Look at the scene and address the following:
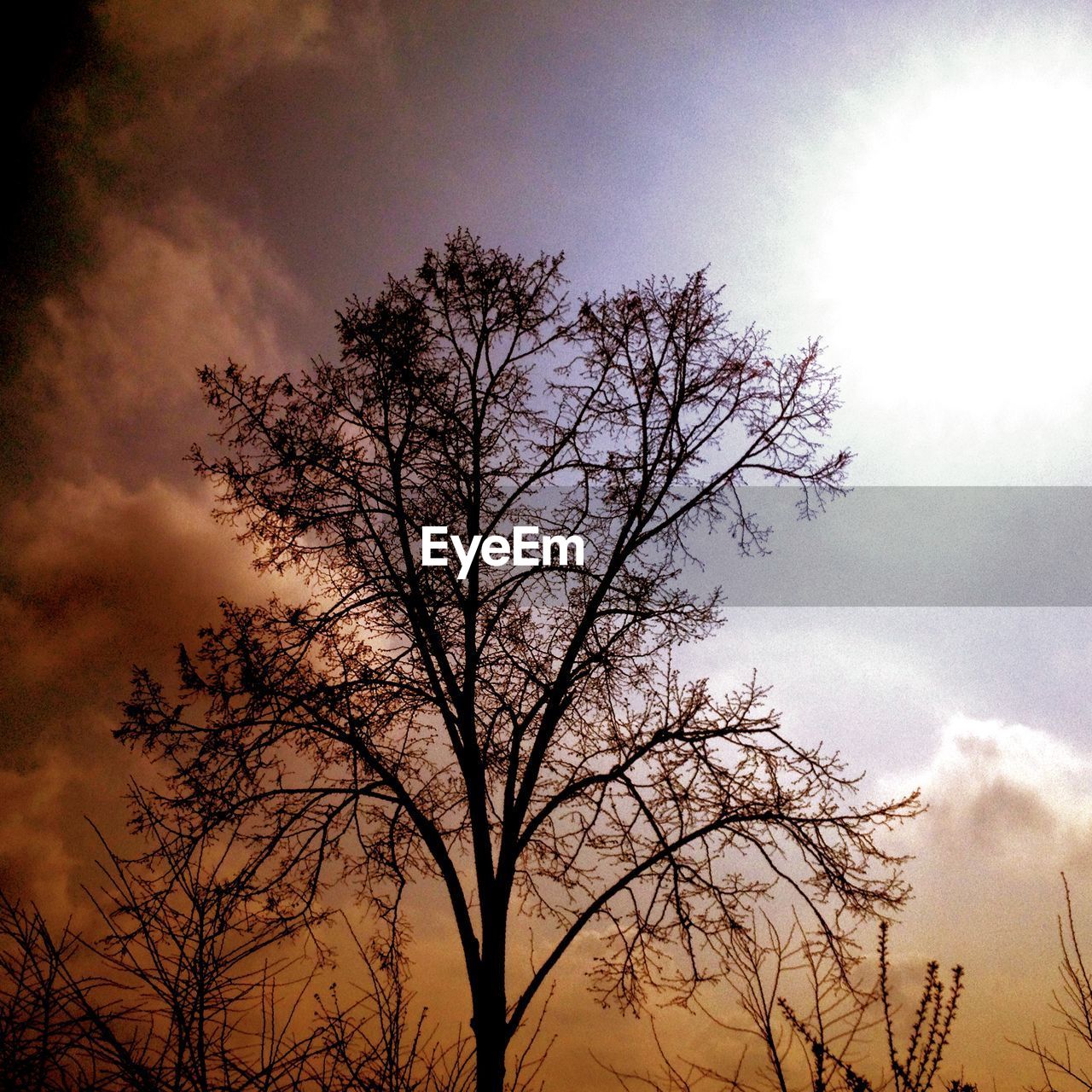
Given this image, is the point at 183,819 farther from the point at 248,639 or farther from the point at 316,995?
the point at 316,995

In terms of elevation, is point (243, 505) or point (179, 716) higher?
point (243, 505)

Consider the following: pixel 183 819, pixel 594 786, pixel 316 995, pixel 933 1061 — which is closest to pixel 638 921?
pixel 594 786

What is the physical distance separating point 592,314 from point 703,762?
4696 millimetres

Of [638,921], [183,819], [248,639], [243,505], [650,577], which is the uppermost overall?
[650,577]

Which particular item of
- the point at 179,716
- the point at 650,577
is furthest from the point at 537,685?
the point at 179,716

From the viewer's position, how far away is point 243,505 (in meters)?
7.26

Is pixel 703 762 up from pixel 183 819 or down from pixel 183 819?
up

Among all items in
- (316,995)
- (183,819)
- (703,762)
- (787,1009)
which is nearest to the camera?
(316,995)

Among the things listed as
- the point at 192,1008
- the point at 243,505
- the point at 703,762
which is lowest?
the point at 192,1008

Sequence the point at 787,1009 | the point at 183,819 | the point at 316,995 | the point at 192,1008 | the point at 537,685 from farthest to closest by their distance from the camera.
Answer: the point at 537,685, the point at 183,819, the point at 787,1009, the point at 316,995, the point at 192,1008

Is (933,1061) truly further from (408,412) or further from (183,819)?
(408,412)

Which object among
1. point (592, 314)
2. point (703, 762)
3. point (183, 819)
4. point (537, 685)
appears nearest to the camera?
point (183, 819)

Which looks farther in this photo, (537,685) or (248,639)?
(537,685)

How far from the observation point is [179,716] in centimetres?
628
